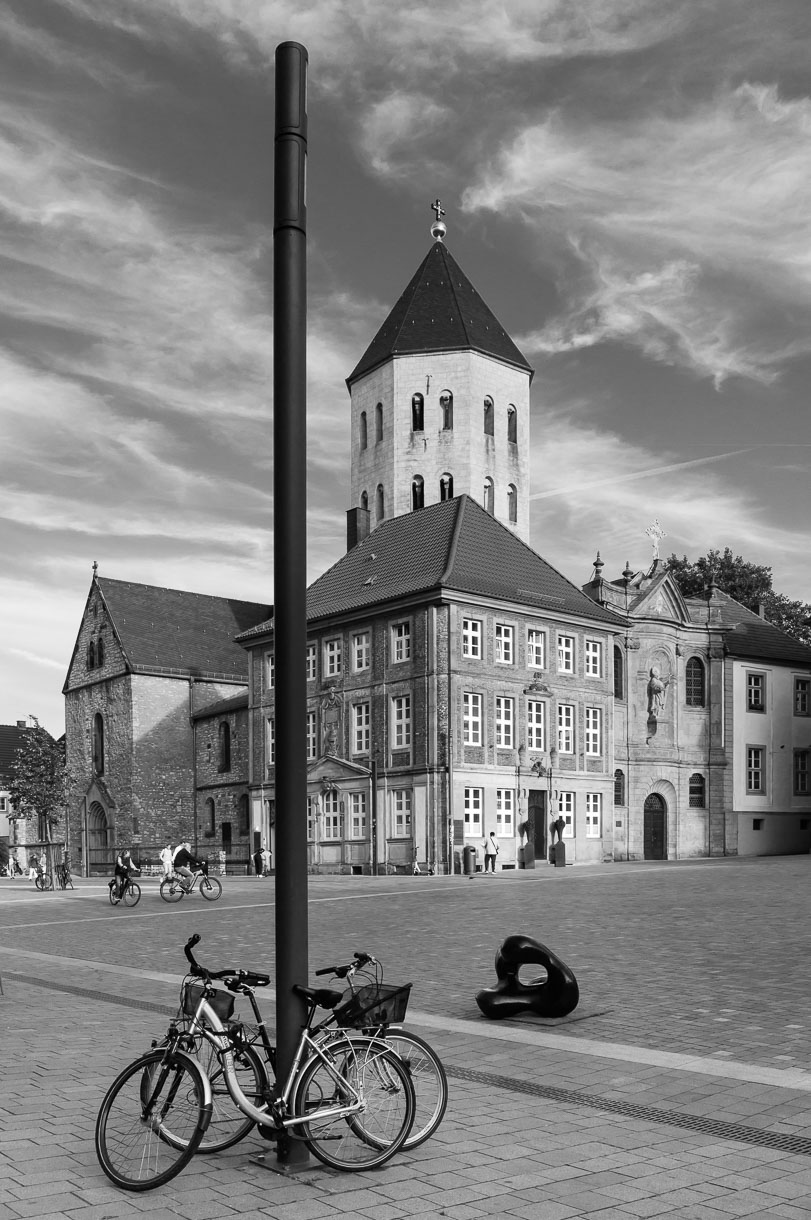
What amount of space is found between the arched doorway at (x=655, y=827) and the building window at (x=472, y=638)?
47.3 feet

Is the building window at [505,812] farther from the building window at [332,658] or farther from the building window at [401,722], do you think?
the building window at [332,658]

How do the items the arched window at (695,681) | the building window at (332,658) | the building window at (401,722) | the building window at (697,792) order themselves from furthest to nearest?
the arched window at (695,681) < the building window at (697,792) < the building window at (332,658) < the building window at (401,722)

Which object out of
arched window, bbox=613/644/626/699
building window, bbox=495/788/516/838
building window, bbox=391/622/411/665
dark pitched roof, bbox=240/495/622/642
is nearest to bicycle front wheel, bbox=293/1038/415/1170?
dark pitched roof, bbox=240/495/622/642

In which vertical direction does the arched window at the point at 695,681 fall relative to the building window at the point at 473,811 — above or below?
above

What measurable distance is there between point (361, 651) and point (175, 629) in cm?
2278

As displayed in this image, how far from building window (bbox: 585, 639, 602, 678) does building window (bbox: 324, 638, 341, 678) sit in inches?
408

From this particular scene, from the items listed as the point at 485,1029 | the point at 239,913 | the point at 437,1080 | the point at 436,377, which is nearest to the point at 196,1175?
the point at 437,1080

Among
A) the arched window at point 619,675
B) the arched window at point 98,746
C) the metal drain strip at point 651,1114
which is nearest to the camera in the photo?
the metal drain strip at point 651,1114

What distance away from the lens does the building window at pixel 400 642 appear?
4988cm

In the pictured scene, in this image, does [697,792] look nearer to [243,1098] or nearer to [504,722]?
[504,722]

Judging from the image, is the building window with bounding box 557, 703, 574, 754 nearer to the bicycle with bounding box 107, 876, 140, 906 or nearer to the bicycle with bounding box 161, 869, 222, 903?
the bicycle with bounding box 161, 869, 222, 903

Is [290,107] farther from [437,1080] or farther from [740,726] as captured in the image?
[740,726]

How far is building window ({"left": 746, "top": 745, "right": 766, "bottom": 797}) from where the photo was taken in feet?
205

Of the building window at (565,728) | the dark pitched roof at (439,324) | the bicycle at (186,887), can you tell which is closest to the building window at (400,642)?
the building window at (565,728)
